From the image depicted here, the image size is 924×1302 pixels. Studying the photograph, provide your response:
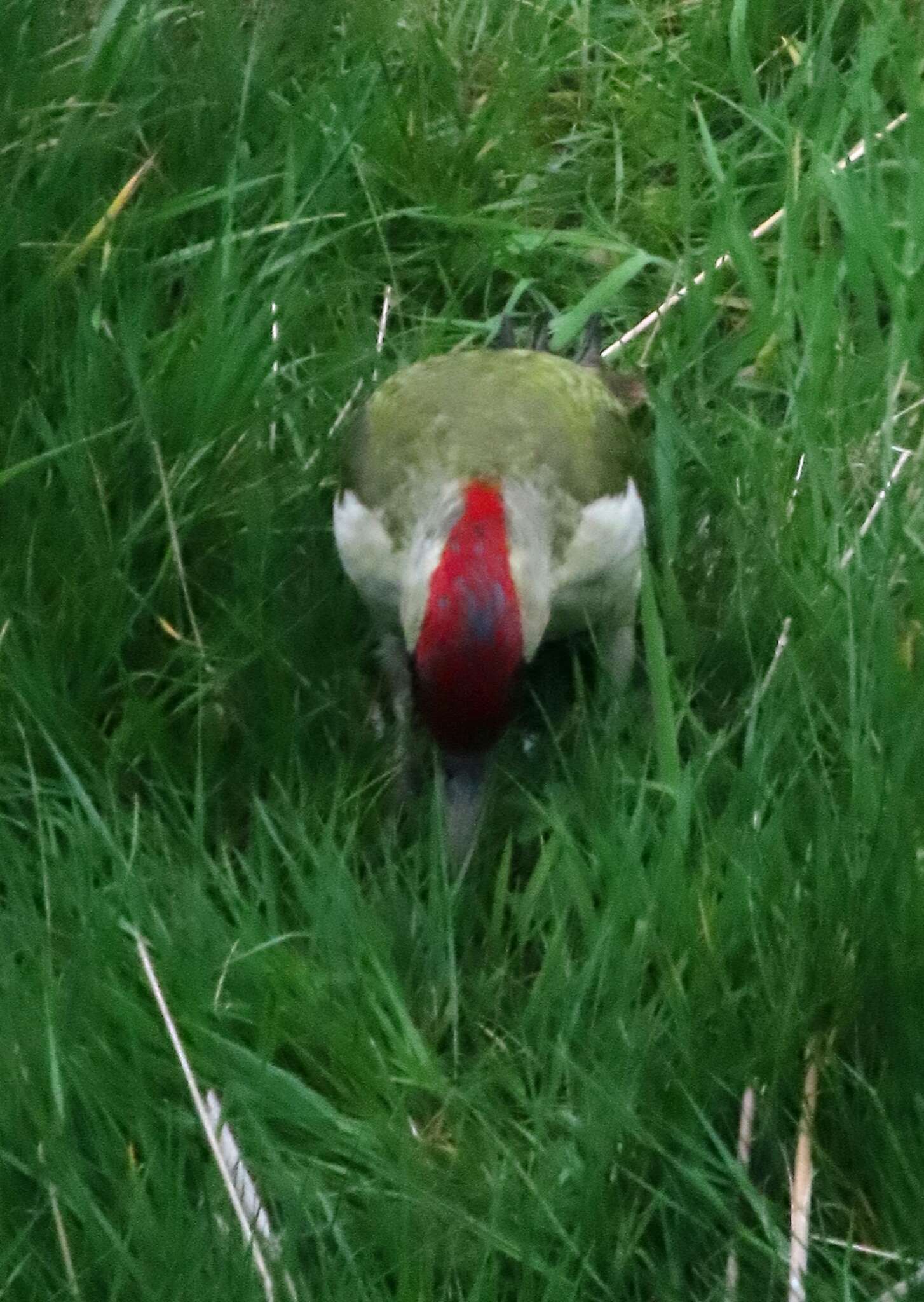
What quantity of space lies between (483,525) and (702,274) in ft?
3.62

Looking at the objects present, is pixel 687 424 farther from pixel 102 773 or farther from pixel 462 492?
pixel 102 773

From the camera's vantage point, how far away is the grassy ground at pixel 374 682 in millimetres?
2428

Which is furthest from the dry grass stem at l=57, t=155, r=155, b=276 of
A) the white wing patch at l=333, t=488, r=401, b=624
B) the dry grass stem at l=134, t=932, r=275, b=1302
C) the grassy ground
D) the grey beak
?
the dry grass stem at l=134, t=932, r=275, b=1302

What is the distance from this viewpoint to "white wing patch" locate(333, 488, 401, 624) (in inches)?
127

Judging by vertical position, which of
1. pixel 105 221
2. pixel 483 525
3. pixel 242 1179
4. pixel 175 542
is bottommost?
pixel 242 1179

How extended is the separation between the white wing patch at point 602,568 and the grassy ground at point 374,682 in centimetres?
7

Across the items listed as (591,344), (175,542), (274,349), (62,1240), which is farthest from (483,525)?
(62,1240)

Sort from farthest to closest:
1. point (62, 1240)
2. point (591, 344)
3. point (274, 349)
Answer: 1. point (591, 344)
2. point (274, 349)
3. point (62, 1240)

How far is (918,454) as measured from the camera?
11.4 feet

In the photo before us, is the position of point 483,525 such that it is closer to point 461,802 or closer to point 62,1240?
point 461,802

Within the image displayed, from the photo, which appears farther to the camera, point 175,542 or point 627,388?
point 627,388

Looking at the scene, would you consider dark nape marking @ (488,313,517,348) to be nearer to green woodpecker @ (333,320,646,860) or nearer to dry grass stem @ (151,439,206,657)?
green woodpecker @ (333,320,646,860)

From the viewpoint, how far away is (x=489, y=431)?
334 centimetres

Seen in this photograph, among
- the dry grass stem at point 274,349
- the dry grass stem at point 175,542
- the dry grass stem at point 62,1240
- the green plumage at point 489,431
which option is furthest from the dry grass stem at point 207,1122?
the dry grass stem at point 274,349
